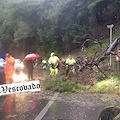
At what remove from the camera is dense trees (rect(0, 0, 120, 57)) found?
23609mm

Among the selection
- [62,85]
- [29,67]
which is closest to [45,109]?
[62,85]

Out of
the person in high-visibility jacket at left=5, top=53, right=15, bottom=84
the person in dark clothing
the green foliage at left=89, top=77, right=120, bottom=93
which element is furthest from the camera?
the person in dark clothing

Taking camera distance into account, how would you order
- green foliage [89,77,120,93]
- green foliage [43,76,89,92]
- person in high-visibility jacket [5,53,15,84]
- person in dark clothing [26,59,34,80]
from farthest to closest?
1. person in dark clothing [26,59,34,80]
2. person in high-visibility jacket [5,53,15,84]
3. green foliage [43,76,89,92]
4. green foliage [89,77,120,93]

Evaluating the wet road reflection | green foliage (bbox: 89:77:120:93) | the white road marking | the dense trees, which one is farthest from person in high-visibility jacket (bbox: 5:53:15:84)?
the dense trees

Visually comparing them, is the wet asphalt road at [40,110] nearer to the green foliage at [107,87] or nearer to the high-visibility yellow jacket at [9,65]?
the green foliage at [107,87]

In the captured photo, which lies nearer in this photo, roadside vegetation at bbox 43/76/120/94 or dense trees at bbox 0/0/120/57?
roadside vegetation at bbox 43/76/120/94

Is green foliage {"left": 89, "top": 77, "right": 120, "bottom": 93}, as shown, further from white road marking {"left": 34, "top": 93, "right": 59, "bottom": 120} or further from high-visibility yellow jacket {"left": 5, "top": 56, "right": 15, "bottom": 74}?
high-visibility yellow jacket {"left": 5, "top": 56, "right": 15, "bottom": 74}

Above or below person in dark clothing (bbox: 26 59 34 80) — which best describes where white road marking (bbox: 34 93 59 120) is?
below

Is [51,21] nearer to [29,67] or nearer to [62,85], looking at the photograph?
[29,67]

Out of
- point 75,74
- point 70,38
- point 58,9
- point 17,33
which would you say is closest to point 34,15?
point 17,33

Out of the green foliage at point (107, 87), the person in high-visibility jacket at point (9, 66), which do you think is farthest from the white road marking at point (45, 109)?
the person in high-visibility jacket at point (9, 66)

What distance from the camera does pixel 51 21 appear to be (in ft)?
84.7

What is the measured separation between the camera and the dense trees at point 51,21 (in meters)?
23.6

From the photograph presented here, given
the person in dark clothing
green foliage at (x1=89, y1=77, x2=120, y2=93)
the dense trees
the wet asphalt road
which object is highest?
the dense trees
